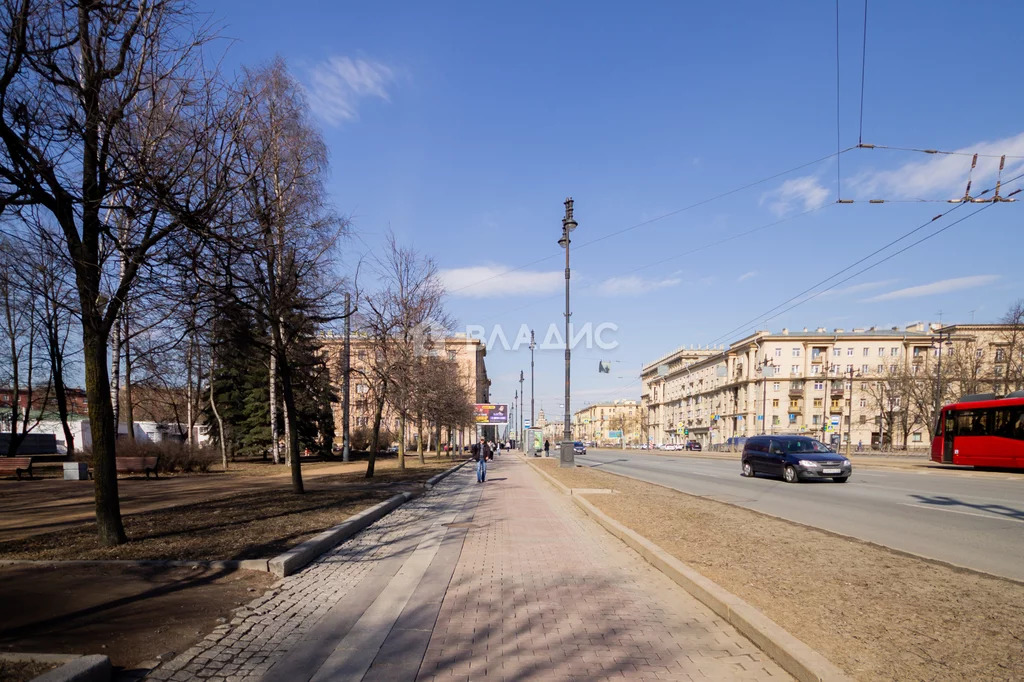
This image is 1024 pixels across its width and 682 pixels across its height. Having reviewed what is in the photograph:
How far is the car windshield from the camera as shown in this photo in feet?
73.2

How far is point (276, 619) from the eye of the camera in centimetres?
558

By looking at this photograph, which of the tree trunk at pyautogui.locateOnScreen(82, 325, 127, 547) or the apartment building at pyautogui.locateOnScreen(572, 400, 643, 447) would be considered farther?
the apartment building at pyautogui.locateOnScreen(572, 400, 643, 447)

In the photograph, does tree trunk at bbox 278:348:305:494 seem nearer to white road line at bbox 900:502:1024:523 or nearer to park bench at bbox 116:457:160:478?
park bench at bbox 116:457:160:478

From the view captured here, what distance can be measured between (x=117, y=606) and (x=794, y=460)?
69.6 feet

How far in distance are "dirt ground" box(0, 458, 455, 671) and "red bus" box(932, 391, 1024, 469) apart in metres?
29.7

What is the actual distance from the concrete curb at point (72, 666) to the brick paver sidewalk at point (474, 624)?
37cm

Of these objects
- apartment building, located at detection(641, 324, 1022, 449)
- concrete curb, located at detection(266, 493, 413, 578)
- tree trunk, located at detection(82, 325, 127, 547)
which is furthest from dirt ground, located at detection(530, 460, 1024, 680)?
apartment building, located at detection(641, 324, 1022, 449)

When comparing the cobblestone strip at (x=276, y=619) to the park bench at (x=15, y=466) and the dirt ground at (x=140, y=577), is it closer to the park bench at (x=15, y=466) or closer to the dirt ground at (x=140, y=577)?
the dirt ground at (x=140, y=577)

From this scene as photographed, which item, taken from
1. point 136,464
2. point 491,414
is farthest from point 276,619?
point 491,414

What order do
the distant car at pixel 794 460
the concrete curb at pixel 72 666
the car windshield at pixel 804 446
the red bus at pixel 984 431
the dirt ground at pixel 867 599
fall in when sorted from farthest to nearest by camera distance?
1. the red bus at pixel 984 431
2. the car windshield at pixel 804 446
3. the distant car at pixel 794 460
4. the dirt ground at pixel 867 599
5. the concrete curb at pixel 72 666

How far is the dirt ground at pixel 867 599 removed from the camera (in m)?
4.23

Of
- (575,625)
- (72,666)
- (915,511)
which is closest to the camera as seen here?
(72,666)

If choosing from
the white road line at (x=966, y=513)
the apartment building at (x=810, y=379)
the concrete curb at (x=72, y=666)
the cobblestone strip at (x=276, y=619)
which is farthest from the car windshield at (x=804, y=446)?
the apartment building at (x=810, y=379)

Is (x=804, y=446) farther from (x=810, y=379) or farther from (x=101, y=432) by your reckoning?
(x=810, y=379)
